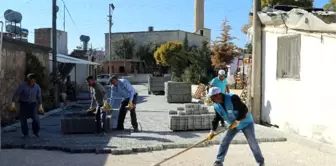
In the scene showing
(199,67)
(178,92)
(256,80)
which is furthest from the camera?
(199,67)

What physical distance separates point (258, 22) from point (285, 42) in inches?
51.9

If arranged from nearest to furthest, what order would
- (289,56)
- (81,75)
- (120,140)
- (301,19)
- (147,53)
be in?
(301,19) → (120,140) → (289,56) → (81,75) → (147,53)

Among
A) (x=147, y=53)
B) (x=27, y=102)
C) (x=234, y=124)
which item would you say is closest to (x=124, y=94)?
(x=27, y=102)

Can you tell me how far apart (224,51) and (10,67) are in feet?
67.9

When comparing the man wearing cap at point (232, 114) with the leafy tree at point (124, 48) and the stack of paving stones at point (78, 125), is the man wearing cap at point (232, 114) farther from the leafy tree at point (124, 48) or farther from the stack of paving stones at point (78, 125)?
the leafy tree at point (124, 48)

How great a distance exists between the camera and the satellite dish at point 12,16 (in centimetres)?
→ 2172

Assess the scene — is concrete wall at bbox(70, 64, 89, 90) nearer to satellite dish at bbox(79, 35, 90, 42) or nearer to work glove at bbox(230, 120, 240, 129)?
satellite dish at bbox(79, 35, 90, 42)

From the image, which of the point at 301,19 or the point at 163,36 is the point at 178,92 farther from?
the point at 163,36

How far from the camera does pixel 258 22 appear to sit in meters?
11.0

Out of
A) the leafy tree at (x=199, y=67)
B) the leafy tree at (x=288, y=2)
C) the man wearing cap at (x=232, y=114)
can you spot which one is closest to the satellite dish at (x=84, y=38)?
the leafy tree at (x=199, y=67)

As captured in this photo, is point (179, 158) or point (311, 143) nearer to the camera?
point (179, 158)

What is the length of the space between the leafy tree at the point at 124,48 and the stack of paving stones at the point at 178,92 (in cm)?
4338

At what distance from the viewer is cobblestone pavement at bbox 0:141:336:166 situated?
7.12 m

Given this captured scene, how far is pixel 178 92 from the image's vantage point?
767 inches
